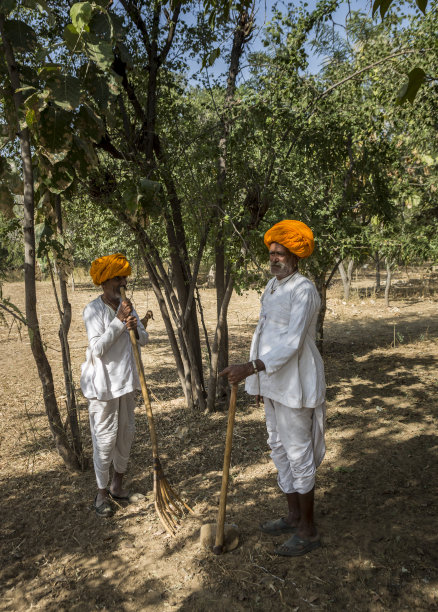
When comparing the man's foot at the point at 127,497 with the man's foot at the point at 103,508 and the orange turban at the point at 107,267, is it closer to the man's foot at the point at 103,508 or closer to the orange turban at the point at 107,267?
the man's foot at the point at 103,508

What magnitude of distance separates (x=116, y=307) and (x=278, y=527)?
6.35ft

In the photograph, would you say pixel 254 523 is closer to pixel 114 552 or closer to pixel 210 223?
pixel 114 552

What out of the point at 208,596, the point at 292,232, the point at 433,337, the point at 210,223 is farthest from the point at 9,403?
the point at 433,337

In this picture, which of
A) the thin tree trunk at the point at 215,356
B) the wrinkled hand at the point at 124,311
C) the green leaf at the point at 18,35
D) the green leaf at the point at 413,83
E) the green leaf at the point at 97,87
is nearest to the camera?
the green leaf at the point at 413,83

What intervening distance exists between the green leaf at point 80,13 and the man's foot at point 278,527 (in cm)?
330

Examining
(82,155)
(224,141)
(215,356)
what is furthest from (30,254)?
(215,356)

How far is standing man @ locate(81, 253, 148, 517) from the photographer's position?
339cm

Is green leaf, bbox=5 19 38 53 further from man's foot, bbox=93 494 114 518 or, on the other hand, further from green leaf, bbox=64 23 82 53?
man's foot, bbox=93 494 114 518

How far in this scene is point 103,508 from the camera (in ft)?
11.6

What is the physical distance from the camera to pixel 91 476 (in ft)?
13.8

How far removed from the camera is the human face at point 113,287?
352 centimetres

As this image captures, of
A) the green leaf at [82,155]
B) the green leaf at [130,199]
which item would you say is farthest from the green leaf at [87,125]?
the green leaf at [130,199]

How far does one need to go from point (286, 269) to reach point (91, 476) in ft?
8.75

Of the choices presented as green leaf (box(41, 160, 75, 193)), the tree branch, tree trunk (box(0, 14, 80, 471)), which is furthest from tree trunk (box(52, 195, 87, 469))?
the tree branch
